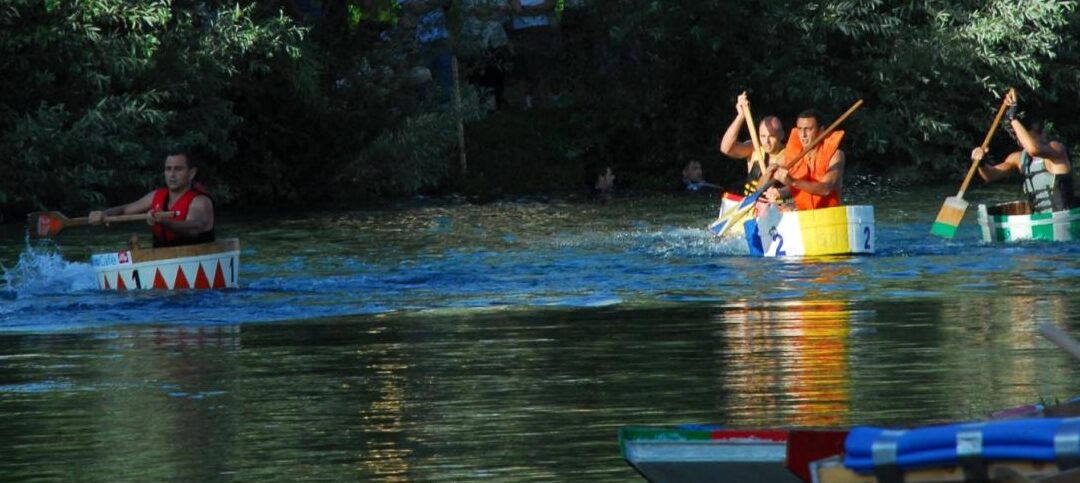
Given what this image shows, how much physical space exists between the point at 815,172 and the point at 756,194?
60 cm

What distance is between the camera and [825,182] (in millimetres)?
18438

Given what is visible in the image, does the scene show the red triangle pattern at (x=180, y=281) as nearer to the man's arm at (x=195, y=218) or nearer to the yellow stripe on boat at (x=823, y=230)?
the man's arm at (x=195, y=218)

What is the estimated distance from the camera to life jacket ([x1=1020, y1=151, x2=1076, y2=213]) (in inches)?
765

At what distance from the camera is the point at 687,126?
115 ft

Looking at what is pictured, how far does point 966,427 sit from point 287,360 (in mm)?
6912

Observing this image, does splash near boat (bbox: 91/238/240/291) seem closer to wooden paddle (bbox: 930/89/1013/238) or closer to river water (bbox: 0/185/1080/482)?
river water (bbox: 0/185/1080/482)

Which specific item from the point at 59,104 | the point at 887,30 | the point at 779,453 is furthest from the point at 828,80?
the point at 779,453

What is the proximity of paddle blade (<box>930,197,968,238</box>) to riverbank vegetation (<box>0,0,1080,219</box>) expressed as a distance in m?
10.8

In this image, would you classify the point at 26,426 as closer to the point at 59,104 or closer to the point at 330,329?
the point at 330,329

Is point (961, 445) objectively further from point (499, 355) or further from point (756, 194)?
point (756, 194)

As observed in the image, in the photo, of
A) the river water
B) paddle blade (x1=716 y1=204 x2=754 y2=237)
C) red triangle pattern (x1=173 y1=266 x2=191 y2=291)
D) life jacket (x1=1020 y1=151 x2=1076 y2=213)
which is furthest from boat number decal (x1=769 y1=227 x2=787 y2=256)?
red triangle pattern (x1=173 y1=266 x2=191 y2=291)

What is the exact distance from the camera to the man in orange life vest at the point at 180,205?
51.1 ft

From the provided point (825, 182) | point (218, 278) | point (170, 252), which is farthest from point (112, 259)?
point (825, 182)

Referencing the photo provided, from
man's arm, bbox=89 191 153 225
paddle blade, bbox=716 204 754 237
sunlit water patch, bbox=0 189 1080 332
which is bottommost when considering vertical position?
sunlit water patch, bbox=0 189 1080 332
